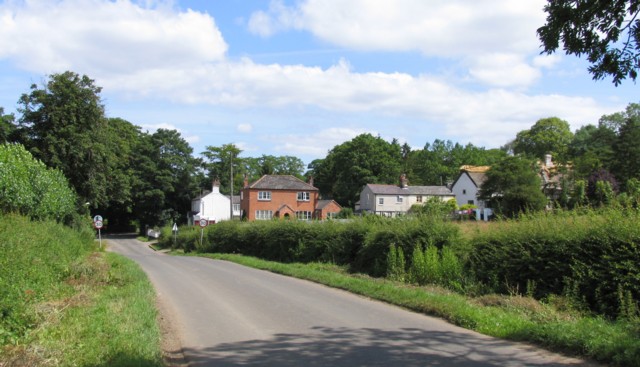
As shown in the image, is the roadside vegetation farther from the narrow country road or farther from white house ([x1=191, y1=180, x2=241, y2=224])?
white house ([x1=191, y1=180, x2=241, y2=224])

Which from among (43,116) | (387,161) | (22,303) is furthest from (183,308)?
(387,161)

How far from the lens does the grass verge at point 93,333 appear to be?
23.7 feet

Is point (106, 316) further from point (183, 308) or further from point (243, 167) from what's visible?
point (243, 167)

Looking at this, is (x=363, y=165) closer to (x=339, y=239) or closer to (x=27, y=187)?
(x=339, y=239)

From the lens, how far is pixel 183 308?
42.6 ft

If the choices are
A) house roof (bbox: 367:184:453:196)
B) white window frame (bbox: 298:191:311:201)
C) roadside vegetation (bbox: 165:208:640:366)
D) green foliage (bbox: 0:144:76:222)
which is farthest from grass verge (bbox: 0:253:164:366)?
house roof (bbox: 367:184:453:196)

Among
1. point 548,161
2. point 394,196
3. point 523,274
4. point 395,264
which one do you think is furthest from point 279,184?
point 523,274

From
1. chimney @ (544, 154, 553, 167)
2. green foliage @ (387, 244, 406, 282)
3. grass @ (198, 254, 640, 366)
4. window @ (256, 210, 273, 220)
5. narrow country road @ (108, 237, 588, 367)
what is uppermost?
chimney @ (544, 154, 553, 167)

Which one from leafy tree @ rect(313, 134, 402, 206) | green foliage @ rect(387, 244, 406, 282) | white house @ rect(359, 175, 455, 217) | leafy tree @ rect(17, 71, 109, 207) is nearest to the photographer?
green foliage @ rect(387, 244, 406, 282)

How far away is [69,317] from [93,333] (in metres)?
1.93

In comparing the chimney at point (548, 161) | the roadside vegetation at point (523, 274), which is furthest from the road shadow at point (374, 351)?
the chimney at point (548, 161)

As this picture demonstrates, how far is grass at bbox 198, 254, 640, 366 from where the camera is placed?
761 cm

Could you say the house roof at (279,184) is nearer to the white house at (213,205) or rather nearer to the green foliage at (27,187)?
the white house at (213,205)

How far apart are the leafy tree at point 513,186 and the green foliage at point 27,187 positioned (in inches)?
1709
